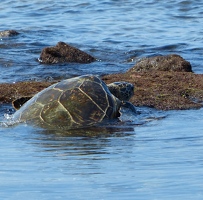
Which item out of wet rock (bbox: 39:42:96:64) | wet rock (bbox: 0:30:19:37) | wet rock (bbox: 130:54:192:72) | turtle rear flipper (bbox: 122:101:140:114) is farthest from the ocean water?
wet rock (bbox: 130:54:192:72)

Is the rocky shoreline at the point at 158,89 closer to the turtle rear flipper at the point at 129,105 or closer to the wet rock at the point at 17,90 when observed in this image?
the wet rock at the point at 17,90

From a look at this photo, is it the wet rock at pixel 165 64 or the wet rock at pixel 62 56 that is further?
the wet rock at pixel 62 56

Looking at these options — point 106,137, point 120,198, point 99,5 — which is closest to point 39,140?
point 106,137

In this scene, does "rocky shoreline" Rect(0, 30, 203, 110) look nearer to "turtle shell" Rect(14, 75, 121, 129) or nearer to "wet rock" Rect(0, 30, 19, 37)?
"turtle shell" Rect(14, 75, 121, 129)

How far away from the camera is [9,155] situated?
6152 millimetres

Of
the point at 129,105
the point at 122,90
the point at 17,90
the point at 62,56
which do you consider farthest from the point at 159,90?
the point at 62,56

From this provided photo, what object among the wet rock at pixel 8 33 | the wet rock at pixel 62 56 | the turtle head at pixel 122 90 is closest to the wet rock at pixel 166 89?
the turtle head at pixel 122 90

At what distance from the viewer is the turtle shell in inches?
318

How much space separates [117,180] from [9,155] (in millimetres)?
1490

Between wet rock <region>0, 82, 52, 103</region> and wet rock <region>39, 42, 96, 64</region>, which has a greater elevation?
wet rock <region>0, 82, 52, 103</region>

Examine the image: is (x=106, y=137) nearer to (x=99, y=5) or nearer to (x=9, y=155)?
(x=9, y=155)

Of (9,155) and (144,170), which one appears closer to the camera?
(144,170)

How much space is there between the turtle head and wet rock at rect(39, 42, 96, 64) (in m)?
5.23

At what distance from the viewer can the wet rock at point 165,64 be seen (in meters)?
12.2
